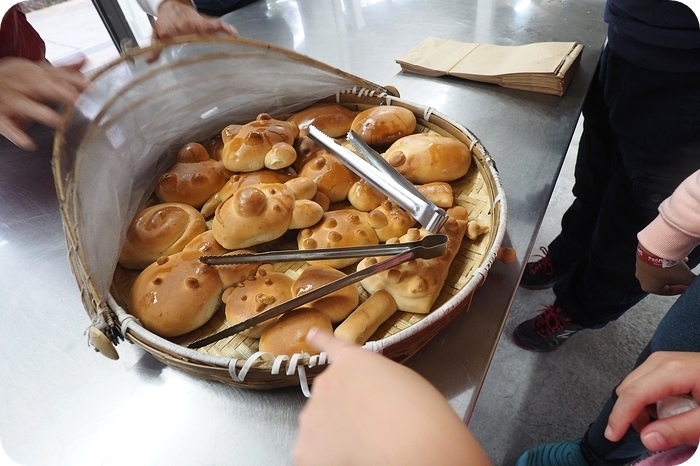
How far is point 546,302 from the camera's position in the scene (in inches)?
54.7

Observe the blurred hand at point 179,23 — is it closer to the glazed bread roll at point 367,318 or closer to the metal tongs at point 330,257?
the metal tongs at point 330,257

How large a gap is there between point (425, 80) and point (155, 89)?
2.13 ft

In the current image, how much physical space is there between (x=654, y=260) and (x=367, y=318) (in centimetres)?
42

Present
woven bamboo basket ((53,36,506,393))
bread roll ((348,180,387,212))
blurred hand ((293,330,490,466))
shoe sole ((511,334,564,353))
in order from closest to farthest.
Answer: blurred hand ((293,330,490,466))
woven bamboo basket ((53,36,506,393))
bread roll ((348,180,387,212))
shoe sole ((511,334,564,353))

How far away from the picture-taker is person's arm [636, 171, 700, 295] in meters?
0.55

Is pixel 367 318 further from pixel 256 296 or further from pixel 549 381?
pixel 549 381

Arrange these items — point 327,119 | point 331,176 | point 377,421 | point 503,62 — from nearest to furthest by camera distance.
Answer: point 377,421
point 331,176
point 327,119
point 503,62

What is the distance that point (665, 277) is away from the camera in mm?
631

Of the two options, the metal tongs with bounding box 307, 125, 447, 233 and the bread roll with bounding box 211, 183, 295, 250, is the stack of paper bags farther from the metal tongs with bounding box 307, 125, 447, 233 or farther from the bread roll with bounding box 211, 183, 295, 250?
the bread roll with bounding box 211, 183, 295, 250

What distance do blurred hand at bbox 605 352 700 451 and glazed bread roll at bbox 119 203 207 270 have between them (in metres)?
0.62

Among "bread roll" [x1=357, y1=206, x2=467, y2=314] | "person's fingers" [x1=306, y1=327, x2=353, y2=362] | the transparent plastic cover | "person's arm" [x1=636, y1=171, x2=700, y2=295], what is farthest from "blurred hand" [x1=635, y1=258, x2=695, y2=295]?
the transparent plastic cover

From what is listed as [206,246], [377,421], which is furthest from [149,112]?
[377,421]

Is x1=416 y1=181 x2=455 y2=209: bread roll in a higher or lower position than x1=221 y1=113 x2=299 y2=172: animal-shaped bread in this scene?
lower

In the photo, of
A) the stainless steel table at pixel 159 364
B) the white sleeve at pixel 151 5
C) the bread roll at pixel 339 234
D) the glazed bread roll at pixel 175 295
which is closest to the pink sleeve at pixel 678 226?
the stainless steel table at pixel 159 364
